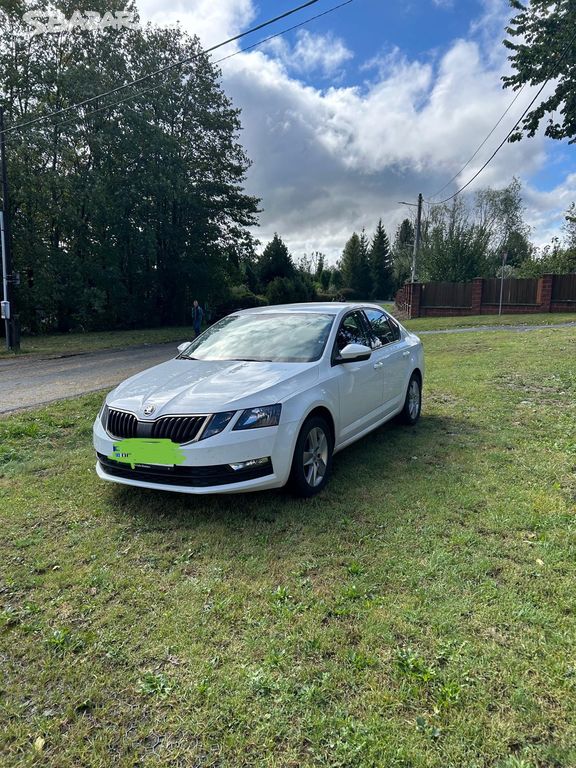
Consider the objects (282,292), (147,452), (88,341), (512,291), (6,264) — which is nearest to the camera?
(147,452)

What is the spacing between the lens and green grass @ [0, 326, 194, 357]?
1765 centimetres

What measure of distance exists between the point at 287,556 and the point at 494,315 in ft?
85.7

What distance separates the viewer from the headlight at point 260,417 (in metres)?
3.45

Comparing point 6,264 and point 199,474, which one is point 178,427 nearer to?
point 199,474

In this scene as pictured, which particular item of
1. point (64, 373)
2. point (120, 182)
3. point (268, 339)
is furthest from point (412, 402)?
point (120, 182)

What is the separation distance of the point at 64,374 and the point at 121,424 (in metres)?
9.09

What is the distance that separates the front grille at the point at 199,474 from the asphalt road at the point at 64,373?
5095mm

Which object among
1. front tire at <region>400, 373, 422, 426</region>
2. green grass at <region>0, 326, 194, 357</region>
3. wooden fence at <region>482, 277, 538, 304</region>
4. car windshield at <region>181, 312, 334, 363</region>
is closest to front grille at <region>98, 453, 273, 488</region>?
car windshield at <region>181, 312, 334, 363</region>

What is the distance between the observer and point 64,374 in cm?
1176

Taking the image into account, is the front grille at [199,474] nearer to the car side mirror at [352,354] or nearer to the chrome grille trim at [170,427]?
the chrome grille trim at [170,427]

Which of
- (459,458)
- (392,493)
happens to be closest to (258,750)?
(392,493)

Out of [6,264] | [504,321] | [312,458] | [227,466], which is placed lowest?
[312,458]

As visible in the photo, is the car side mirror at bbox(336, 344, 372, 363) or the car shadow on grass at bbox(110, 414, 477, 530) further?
the car side mirror at bbox(336, 344, 372, 363)

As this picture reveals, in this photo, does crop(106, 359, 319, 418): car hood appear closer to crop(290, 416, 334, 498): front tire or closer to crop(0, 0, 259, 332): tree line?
crop(290, 416, 334, 498): front tire
